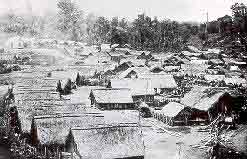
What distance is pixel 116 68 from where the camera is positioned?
96375 millimetres

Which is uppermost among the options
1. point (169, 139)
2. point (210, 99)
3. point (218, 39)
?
point (218, 39)

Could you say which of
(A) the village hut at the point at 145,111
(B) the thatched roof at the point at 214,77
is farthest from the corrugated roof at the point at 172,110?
(B) the thatched roof at the point at 214,77

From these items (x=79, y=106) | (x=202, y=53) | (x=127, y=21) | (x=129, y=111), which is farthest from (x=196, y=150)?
(x=127, y=21)

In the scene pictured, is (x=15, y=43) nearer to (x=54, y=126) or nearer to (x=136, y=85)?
(x=136, y=85)

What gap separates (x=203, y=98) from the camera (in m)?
52.9

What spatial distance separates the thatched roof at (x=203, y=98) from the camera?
169 ft

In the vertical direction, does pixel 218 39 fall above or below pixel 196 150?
above

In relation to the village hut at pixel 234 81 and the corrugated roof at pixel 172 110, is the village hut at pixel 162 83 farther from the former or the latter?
the corrugated roof at pixel 172 110

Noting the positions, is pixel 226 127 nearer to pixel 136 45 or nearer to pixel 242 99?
pixel 242 99

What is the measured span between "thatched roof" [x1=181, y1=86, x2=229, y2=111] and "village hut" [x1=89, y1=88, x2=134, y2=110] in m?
8.46

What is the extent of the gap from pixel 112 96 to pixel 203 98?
44.2 ft

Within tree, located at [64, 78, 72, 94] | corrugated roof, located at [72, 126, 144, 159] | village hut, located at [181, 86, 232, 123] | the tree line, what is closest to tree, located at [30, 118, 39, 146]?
corrugated roof, located at [72, 126, 144, 159]

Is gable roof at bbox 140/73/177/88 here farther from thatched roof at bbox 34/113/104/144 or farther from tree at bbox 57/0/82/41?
tree at bbox 57/0/82/41

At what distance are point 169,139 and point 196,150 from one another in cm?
1968
